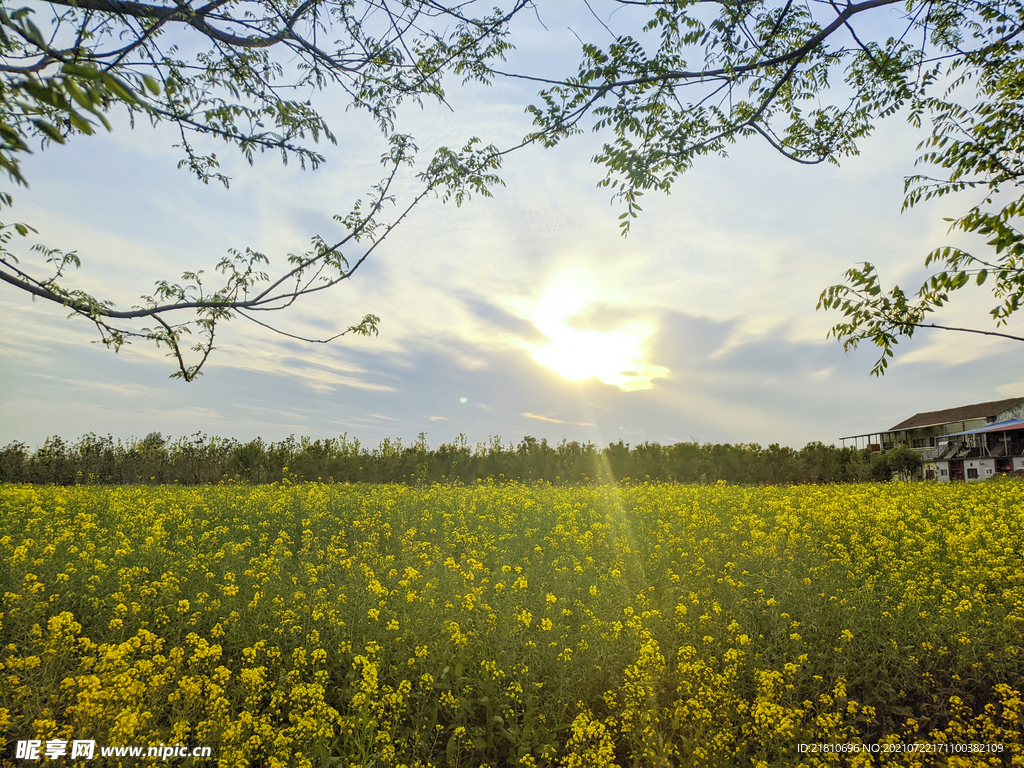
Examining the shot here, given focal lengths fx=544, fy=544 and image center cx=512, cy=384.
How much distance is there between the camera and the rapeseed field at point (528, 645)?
3.65 m

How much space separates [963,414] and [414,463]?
33.1m

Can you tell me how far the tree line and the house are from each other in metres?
8.84

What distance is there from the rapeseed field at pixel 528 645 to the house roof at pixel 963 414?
29348mm

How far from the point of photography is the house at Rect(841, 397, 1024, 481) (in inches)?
1030

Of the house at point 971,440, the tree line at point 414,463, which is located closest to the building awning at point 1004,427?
the house at point 971,440

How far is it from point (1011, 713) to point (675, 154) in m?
5.27

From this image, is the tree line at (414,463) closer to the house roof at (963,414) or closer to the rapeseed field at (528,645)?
the rapeseed field at (528,645)

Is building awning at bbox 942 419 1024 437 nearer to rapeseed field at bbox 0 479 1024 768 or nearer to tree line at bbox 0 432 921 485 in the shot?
tree line at bbox 0 432 921 485

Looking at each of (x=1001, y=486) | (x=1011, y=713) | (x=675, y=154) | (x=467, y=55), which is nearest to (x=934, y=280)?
(x=675, y=154)

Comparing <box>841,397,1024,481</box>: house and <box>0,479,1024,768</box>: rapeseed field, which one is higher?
<box>841,397,1024,481</box>: house

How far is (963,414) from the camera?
31828 mm

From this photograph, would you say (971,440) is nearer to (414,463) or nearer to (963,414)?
(963,414)

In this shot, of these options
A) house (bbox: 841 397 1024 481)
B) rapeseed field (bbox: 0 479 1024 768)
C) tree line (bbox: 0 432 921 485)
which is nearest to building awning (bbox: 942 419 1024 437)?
house (bbox: 841 397 1024 481)

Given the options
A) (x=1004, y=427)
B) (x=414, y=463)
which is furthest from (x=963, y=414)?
(x=414, y=463)
